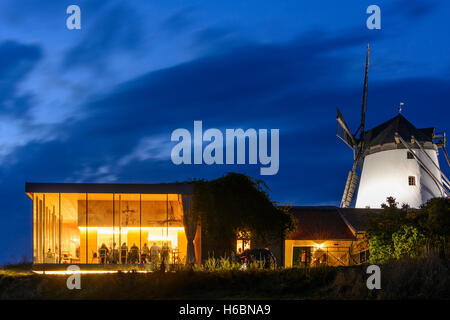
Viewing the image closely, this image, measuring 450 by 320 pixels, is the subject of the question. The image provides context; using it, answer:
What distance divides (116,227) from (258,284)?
38.5 ft

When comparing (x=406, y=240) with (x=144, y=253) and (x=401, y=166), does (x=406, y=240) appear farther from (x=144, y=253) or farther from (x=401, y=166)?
(x=401, y=166)

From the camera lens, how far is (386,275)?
17953 mm

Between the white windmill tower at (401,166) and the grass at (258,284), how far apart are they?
2561 cm

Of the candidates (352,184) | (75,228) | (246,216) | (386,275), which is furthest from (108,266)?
(352,184)

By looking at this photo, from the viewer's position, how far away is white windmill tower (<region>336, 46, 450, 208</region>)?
4416cm

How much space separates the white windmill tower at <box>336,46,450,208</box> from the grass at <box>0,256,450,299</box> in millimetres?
25610

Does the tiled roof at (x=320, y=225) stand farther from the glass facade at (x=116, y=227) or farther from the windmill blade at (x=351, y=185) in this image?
the windmill blade at (x=351, y=185)

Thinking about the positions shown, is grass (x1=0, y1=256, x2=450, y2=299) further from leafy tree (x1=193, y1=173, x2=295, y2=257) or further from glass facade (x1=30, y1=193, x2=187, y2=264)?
leafy tree (x1=193, y1=173, x2=295, y2=257)

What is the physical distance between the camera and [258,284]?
1931cm

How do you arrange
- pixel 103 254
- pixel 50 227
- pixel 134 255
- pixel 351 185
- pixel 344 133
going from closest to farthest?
pixel 103 254
pixel 134 255
pixel 50 227
pixel 351 185
pixel 344 133

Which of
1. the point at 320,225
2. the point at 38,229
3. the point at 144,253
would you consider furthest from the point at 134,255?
the point at 320,225

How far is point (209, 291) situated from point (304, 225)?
17610 millimetres

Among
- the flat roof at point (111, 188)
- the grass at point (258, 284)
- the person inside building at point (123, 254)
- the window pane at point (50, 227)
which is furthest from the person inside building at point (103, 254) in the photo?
the grass at point (258, 284)
